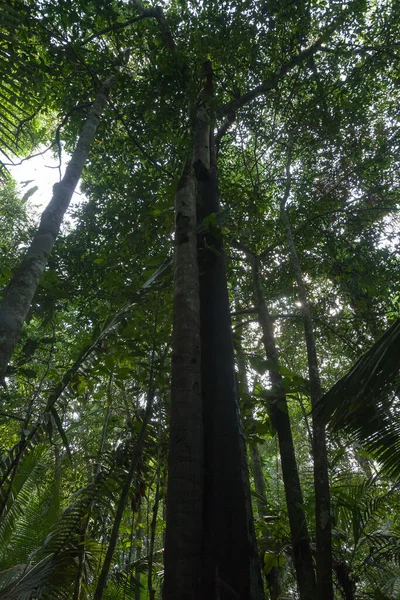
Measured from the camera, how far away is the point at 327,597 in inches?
113

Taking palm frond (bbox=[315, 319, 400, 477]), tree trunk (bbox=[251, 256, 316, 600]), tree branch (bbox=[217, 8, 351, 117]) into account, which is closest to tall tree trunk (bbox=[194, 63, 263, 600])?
tree trunk (bbox=[251, 256, 316, 600])

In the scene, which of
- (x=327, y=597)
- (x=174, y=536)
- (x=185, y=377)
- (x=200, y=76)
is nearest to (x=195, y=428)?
(x=185, y=377)

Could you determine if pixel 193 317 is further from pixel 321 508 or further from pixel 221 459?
pixel 321 508

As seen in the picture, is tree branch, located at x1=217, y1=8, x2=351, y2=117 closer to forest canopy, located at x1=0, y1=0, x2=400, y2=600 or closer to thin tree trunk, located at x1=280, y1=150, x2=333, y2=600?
forest canopy, located at x1=0, y1=0, x2=400, y2=600

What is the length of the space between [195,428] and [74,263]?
5.93 meters

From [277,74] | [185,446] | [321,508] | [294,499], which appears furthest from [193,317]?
[277,74]

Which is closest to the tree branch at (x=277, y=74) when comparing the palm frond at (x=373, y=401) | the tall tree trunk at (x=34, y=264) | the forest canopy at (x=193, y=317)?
the forest canopy at (x=193, y=317)

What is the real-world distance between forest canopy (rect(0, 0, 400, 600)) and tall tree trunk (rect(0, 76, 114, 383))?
17 millimetres

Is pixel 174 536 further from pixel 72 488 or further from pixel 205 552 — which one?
pixel 72 488

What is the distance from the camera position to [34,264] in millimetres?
2842

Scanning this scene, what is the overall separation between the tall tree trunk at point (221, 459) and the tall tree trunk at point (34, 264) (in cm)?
123

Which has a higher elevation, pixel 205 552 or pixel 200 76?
pixel 200 76

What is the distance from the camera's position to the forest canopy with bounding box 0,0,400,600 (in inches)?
80.4

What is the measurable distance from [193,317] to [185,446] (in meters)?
0.83
